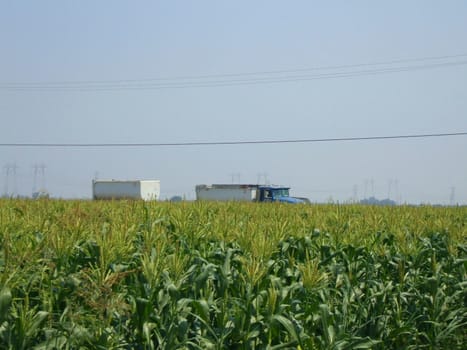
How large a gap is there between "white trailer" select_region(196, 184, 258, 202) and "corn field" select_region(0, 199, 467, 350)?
1265 inches

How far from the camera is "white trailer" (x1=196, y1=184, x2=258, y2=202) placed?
4150cm

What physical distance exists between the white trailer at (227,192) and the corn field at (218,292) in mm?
32140

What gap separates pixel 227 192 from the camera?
4300cm

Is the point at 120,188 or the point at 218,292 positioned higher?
the point at 120,188

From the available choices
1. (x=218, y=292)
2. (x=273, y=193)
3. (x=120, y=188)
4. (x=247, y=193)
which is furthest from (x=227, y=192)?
(x=218, y=292)

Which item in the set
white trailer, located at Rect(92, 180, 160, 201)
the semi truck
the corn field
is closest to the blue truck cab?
the semi truck

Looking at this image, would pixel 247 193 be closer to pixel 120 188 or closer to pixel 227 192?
pixel 227 192

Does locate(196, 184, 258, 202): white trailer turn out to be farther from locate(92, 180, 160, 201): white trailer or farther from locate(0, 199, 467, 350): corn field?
locate(0, 199, 467, 350): corn field

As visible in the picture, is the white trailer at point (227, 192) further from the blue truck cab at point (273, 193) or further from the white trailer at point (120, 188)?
the white trailer at point (120, 188)

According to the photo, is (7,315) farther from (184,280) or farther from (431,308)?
(431,308)

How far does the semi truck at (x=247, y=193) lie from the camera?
38719 millimetres

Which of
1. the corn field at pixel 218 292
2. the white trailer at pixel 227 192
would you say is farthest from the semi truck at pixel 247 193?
the corn field at pixel 218 292

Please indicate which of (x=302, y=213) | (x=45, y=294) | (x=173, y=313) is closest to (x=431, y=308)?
(x=173, y=313)

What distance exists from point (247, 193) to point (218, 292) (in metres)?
36.1
